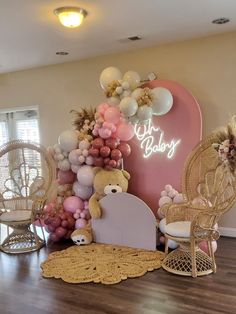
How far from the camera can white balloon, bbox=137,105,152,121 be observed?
13.8 ft

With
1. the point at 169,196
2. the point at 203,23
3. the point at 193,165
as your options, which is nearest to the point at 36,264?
the point at 169,196

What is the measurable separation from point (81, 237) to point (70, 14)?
2501mm

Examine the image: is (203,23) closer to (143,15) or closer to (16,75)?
(143,15)

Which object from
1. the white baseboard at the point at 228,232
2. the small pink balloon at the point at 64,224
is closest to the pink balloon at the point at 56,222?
the small pink balloon at the point at 64,224

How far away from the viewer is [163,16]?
3.72 meters

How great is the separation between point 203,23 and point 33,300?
10.9 feet

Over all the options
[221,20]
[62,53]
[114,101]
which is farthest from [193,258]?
[62,53]

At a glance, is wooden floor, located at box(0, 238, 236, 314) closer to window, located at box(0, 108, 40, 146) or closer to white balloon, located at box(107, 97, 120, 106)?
white balloon, located at box(107, 97, 120, 106)

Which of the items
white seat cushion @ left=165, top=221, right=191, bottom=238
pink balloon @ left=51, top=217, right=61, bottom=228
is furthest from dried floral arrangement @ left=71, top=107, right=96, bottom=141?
white seat cushion @ left=165, top=221, right=191, bottom=238

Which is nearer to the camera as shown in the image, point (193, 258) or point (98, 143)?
point (193, 258)

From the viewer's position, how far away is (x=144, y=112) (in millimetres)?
4203

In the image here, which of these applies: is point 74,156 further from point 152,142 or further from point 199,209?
→ point 199,209

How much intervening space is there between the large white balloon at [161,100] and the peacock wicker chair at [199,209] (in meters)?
0.76

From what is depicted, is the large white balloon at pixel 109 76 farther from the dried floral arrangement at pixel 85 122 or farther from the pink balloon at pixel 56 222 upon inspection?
the pink balloon at pixel 56 222
